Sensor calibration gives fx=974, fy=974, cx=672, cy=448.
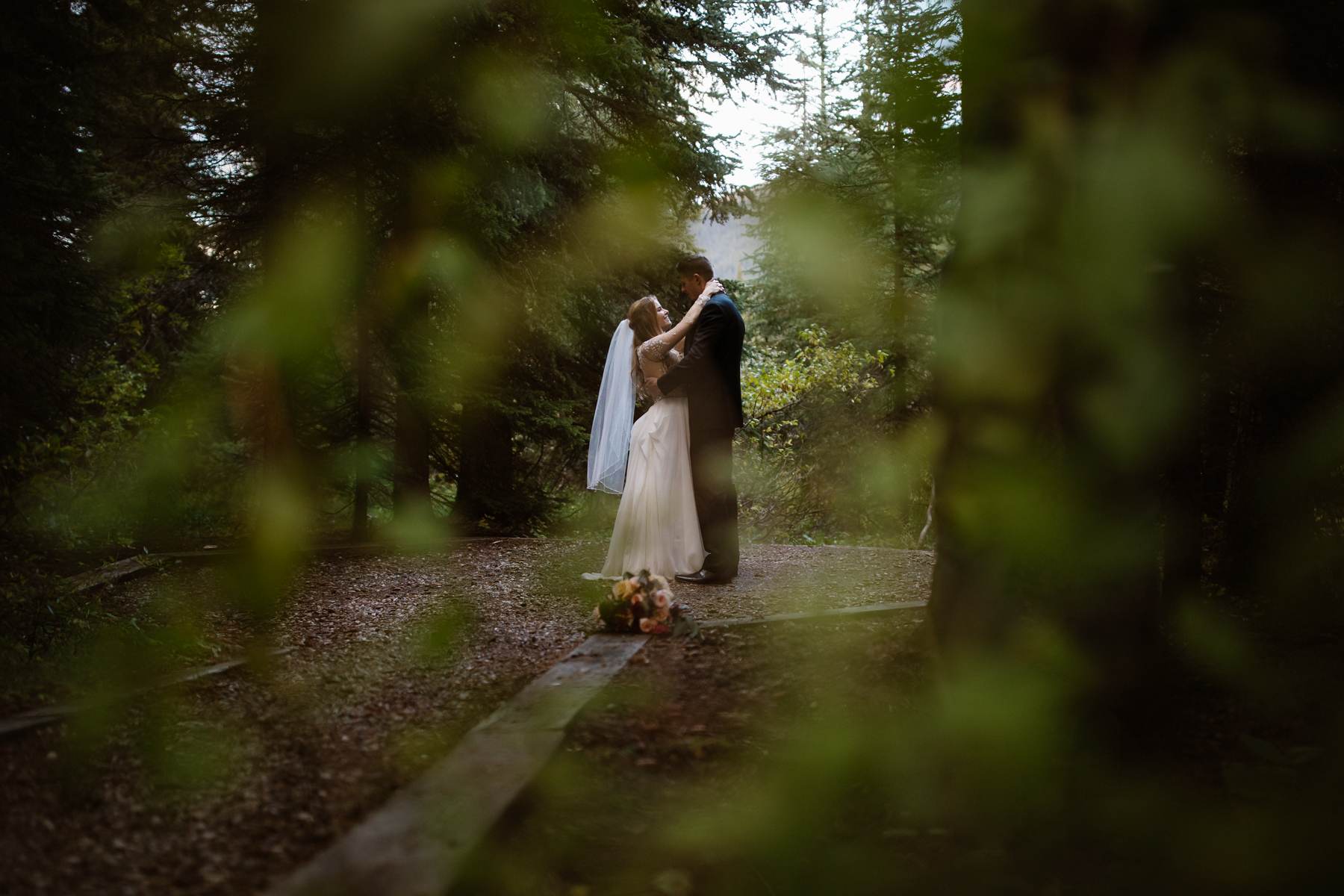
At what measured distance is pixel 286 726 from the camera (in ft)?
12.1

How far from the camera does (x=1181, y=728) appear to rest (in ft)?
10.5

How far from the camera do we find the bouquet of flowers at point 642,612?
5121 mm

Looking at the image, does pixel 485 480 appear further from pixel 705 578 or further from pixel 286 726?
pixel 286 726

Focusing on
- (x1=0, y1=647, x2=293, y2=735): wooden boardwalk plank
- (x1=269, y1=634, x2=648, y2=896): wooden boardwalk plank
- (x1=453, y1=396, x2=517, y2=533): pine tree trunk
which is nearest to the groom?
(x1=269, y1=634, x2=648, y2=896): wooden boardwalk plank

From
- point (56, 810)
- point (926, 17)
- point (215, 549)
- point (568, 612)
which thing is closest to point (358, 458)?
point (215, 549)

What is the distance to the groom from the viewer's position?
7367 mm

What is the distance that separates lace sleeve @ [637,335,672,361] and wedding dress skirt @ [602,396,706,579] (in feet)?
1.15

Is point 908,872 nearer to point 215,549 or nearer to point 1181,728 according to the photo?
point 1181,728

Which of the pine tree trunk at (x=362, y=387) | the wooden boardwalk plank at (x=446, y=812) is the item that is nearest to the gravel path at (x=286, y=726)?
the wooden boardwalk plank at (x=446, y=812)

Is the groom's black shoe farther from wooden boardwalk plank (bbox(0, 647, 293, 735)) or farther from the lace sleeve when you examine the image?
wooden boardwalk plank (bbox(0, 647, 293, 735))

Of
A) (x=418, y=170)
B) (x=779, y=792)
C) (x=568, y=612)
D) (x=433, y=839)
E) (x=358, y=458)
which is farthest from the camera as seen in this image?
(x=358, y=458)

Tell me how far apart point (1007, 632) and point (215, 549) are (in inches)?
314

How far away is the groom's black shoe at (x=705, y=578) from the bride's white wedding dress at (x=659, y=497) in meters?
0.06

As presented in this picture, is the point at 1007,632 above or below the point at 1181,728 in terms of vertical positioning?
above
